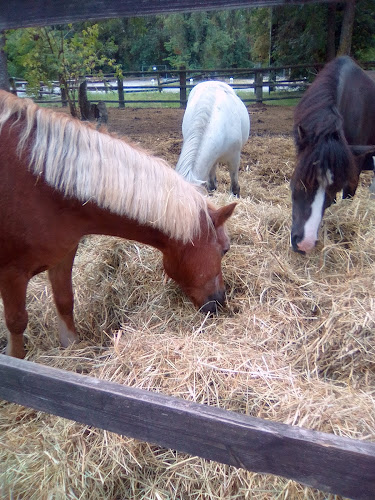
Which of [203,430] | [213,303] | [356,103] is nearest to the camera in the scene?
[203,430]

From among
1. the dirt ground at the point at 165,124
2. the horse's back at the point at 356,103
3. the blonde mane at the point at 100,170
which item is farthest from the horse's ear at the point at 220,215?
the dirt ground at the point at 165,124

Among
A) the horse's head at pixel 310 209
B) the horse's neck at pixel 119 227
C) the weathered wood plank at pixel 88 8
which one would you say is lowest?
the horse's head at pixel 310 209

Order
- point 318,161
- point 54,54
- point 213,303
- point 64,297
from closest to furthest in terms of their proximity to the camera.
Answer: point 213,303, point 64,297, point 318,161, point 54,54

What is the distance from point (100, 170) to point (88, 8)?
37.7 inches

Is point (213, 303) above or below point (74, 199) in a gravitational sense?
below

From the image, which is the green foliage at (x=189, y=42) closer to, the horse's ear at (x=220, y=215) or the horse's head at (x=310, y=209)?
the horse's head at (x=310, y=209)

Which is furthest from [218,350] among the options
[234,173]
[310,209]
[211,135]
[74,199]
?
[234,173]

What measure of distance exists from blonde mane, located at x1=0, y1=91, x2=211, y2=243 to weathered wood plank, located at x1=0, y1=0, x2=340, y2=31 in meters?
0.55

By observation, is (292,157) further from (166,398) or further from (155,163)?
(166,398)

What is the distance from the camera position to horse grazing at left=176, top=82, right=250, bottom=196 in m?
3.78

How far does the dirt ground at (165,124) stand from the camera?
7863 millimetres

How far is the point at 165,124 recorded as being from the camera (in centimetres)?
1002

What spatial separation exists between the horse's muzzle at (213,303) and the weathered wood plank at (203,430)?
1.42m

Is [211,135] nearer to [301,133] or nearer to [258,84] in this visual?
[301,133]
